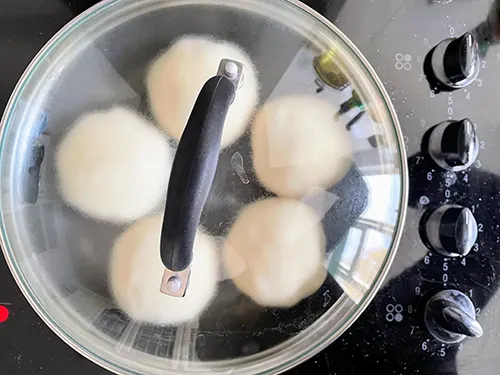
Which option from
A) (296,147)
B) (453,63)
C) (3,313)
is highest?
(453,63)

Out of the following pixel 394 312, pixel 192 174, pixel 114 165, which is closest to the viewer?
pixel 192 174

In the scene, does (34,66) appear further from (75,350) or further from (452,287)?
(452,287)

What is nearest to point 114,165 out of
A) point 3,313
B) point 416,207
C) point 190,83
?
point 190,83

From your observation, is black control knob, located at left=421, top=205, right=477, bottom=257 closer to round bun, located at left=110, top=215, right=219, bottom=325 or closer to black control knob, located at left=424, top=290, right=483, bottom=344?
black control knob, located at left=424, top=290, right=483, bottom=344

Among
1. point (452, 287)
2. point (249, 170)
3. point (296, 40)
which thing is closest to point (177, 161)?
point (249, 170)

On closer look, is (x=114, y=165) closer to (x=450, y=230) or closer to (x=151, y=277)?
(x=151, y=277)

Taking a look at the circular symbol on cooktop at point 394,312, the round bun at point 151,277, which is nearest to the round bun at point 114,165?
the round bun at point 151,277
